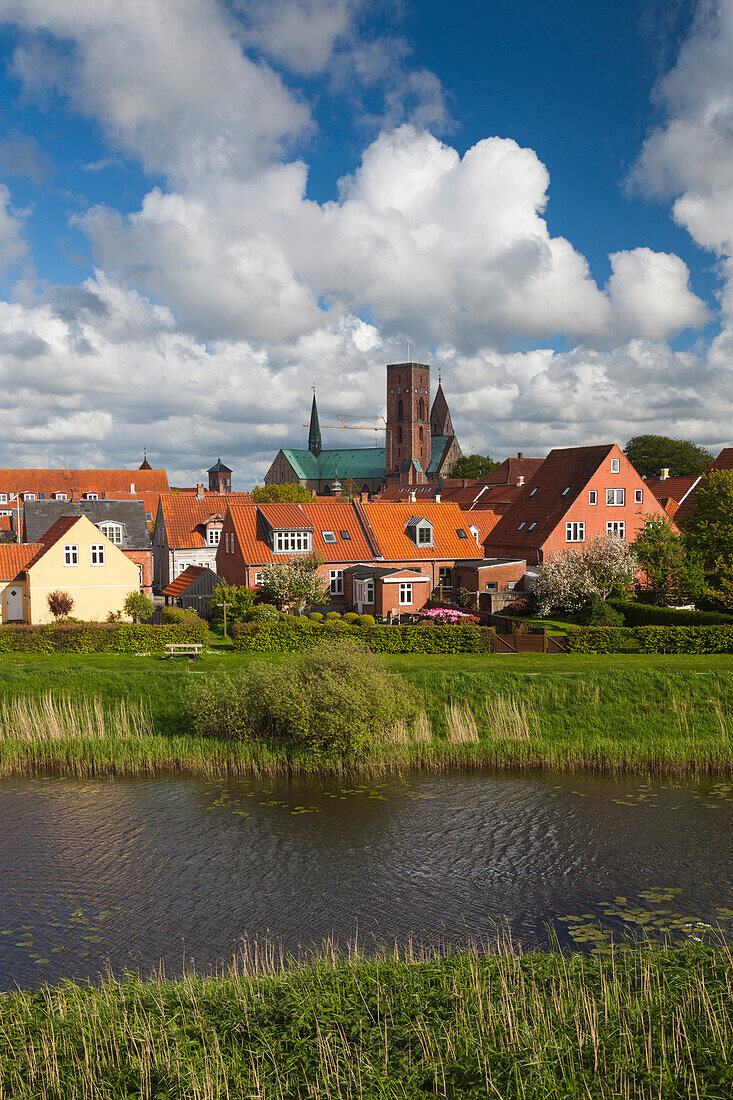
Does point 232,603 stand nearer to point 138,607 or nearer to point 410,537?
point 138,607

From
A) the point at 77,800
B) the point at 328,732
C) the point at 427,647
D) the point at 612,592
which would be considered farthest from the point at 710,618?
the point at 77,800

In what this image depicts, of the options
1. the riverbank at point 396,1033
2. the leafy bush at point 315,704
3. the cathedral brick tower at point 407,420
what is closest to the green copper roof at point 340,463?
the cathedral brick tower at point 407,420

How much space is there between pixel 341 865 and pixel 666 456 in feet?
281

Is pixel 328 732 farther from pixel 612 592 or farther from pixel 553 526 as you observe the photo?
pixel 553 526

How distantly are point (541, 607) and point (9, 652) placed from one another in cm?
2304

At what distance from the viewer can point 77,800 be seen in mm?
19297

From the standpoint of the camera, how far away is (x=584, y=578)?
123 ft

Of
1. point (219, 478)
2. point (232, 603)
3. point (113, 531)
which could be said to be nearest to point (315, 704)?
point (232, 603)

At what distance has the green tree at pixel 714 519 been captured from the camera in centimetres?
4131

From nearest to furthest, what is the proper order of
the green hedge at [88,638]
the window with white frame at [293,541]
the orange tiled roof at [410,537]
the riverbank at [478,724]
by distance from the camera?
1. the riverbank at [478,724]
2. the green hedge at [88,638]
3. the window with white frame at [293,541]
4. the orange tiled roof at [410,537]

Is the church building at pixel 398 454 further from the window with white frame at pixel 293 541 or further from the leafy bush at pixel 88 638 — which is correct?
the leafy bush at pixel 88 638

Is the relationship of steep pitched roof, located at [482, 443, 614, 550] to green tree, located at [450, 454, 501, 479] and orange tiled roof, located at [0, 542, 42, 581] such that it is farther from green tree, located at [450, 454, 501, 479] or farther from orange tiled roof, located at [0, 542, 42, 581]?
green tree, located at [450, 454, 501, 479]

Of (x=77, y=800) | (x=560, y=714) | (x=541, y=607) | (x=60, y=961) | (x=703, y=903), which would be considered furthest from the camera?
(x=541, y=607)

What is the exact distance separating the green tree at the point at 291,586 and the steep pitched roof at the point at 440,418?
375 ft
